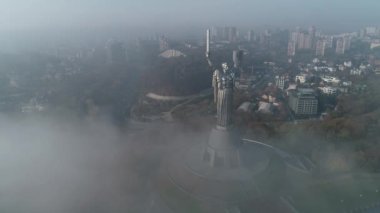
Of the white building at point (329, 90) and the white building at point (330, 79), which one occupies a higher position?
the white building at point (330, 79)

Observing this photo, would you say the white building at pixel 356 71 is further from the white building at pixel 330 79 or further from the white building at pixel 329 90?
the white building at pixel 329 90

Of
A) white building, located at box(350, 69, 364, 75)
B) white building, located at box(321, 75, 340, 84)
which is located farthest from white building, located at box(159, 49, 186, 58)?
white building, located at box(350, 69, 364, 75)

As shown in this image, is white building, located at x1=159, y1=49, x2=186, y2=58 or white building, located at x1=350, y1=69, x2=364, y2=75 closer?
white building, located at x1=350, y1=69, x2=364, y2=75

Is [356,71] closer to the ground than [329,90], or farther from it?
farther from it

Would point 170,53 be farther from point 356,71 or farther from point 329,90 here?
point 356,71

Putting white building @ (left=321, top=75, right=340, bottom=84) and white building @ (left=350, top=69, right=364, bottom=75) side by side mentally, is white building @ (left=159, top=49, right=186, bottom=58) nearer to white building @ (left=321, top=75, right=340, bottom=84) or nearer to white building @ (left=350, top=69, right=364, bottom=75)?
white building @ (left=321, top=75, right=340, bottom=84)

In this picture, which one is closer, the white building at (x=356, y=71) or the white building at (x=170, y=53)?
the white building at (x=356, y=71)

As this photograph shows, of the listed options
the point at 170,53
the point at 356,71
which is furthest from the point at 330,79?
the point at 170,53

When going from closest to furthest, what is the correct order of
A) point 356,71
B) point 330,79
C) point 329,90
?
1. point 329,90
2. point 330,79
3. point 356,71

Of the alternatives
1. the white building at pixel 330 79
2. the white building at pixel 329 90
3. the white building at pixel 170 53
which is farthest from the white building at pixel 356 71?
the white building at pixel 170 53

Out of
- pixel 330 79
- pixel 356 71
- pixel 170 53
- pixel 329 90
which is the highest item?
pixel 170 53

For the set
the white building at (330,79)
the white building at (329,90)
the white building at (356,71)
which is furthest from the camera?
the white building at (356,71)

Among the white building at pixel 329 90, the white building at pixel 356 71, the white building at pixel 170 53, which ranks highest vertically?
the white building at pixel 170 53

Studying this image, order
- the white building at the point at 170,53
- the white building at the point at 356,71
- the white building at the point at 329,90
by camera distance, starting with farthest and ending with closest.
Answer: the white building at the point at 170,53
the white building at the point at 356,71
the white building at the point at 329,90
